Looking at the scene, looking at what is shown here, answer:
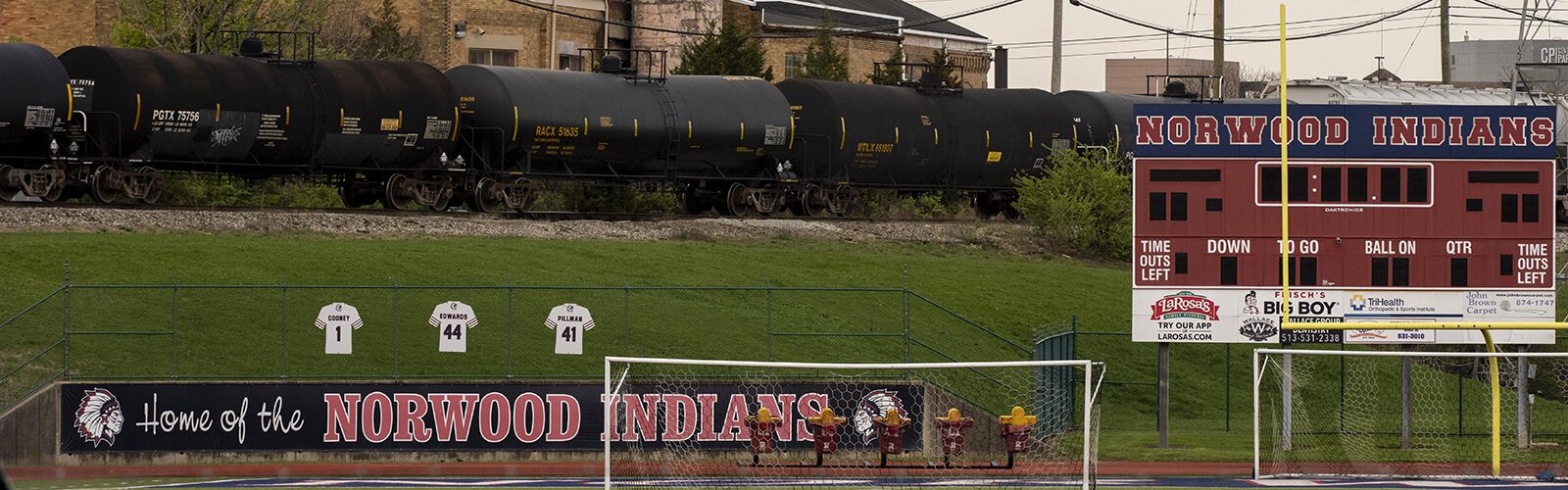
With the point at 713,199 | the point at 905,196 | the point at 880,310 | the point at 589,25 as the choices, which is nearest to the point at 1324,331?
the point at 880,310

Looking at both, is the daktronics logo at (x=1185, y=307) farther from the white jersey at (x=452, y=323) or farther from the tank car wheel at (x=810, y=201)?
the tank car wheel at (x=810, y=201)

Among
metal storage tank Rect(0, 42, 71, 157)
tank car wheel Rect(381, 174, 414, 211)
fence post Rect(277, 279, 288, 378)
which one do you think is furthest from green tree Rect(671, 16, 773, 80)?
fence post Rect(277, 279, 288, 378)

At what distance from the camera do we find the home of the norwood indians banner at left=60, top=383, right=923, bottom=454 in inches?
898

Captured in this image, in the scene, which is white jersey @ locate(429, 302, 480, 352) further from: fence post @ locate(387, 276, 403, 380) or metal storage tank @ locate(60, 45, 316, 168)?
metal storage tank @ locate(60, 45, 316, 168)

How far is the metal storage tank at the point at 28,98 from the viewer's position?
3189 centimetres

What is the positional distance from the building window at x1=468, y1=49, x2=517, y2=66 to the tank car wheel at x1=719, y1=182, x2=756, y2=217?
91.2 ft

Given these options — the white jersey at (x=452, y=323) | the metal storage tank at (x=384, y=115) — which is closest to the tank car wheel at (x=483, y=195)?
the metal storage tank at (x=384, y=115)

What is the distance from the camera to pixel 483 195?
1549 inches

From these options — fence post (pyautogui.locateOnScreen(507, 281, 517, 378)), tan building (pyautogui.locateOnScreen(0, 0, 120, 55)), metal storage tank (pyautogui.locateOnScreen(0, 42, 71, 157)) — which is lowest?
fence post (pyautogui.locateOnScreen(507, 281, 517, 378))

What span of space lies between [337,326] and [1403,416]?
535 inches

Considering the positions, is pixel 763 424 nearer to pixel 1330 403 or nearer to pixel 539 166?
pixel 1330 403

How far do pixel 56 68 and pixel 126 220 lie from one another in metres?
2.91

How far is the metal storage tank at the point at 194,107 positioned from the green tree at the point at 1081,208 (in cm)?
1706

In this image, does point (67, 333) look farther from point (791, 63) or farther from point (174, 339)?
point (791, 63)
